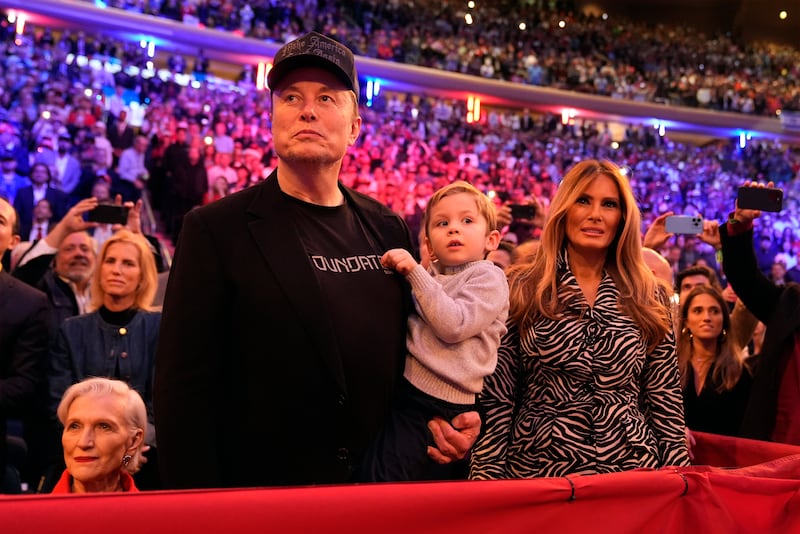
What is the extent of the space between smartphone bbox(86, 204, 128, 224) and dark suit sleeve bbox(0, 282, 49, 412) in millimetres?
974

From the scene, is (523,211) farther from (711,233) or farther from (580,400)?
(580,400)

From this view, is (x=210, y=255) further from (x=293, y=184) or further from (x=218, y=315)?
(x=293, y=184)

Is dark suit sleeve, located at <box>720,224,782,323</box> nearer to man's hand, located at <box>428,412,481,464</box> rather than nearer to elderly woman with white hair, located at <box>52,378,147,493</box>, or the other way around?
man's hand, located at <box>428,412,481,464</box>

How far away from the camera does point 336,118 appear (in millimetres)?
1720

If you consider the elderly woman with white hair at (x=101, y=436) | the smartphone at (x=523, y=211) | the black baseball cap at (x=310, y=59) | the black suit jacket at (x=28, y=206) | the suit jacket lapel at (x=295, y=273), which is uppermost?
the black suit jacket at (x=28, y=206)

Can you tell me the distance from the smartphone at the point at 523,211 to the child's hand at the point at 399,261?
2.68m

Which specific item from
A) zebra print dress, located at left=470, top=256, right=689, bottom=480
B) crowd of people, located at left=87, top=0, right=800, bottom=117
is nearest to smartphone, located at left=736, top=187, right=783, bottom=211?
zebra print dress, located at left=470, top=256, right=689, bottom=480

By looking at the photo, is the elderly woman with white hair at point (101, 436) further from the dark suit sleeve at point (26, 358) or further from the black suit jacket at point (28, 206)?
the black suit jacket at point (28, 206)

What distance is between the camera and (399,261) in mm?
1680

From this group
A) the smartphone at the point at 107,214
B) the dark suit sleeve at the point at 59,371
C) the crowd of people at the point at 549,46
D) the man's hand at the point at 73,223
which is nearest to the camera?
the dark suit sleeve at the point at 59,371

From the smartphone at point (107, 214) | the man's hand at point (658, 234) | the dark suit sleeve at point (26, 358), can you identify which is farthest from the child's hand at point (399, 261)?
the smartphone at point (107, 214)

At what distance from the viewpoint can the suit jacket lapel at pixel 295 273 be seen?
155cm

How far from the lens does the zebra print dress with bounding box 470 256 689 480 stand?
6.40ft

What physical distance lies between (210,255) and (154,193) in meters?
8.44
